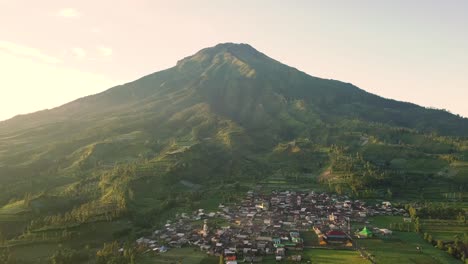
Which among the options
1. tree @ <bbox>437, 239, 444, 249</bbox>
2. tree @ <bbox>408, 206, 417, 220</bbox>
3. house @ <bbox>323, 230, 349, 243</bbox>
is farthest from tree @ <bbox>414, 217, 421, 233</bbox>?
house @ <bbox>323, 230, 349, 243</bbox>

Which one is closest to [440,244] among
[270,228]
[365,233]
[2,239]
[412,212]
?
[365,233]

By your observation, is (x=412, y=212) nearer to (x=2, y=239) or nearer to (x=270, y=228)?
(x=270, y=228)

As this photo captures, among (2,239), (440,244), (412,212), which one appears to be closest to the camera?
(440,244)

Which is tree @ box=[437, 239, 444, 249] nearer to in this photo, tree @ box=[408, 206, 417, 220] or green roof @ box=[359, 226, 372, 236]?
green roof @ box=[359, 226, 372, 236]

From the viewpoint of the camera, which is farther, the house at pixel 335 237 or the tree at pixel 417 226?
the tree at pixel 417 226

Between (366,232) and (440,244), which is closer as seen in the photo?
(440,244)

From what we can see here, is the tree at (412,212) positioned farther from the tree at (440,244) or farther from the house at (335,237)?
the house at (335,237)

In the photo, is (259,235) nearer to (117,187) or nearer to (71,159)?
(117,187)

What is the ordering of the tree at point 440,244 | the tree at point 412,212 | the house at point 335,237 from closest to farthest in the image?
1. the tree at point 440,244
2. the house at point 335,237
3. the tree at point 412,212

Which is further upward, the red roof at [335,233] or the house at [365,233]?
the red roof at [335,233]

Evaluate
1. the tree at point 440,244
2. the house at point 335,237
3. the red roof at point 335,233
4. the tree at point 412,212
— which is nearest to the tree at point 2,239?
the house at point 335,237
